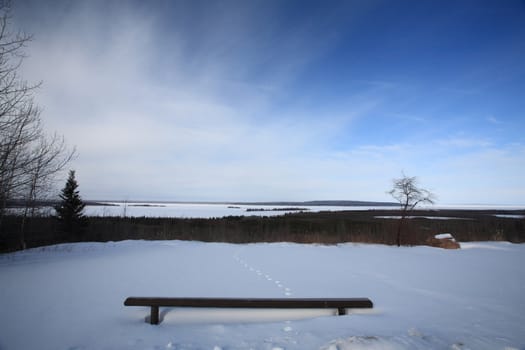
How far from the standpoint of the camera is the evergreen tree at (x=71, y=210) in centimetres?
1920

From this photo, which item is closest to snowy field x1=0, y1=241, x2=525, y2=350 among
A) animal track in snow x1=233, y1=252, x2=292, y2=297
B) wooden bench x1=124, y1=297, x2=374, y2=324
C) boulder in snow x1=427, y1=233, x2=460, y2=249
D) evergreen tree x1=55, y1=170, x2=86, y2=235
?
animal track in snow x1=233, y1=252, x2=292, y2=297

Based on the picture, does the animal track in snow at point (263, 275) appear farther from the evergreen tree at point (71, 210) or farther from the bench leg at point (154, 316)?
the evergreen tree at point (71, 210)

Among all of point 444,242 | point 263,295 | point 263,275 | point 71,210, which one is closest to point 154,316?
point 263,295

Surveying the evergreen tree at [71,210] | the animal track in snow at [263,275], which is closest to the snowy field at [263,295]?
the animal track in snow at [263,275]

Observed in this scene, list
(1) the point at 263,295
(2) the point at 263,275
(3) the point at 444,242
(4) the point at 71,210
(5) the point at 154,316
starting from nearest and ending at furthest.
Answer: (5) the point at 154,316 < (1) the point at 263,295 < (2) the point at 263,275 < (3) the point at 444,242 < (4) the point at 71,210

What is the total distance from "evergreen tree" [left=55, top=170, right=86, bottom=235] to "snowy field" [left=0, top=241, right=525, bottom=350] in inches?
439

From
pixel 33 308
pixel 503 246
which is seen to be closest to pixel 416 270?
pixel 503 246

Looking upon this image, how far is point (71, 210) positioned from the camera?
19656 mm

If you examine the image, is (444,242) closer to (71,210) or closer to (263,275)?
(263,275)

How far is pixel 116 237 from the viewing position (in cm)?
1803

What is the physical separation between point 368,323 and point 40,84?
923 centimetres

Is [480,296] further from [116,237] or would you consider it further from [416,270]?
[116,237]

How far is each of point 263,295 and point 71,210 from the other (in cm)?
2046

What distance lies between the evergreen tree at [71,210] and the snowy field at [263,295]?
11.1m
